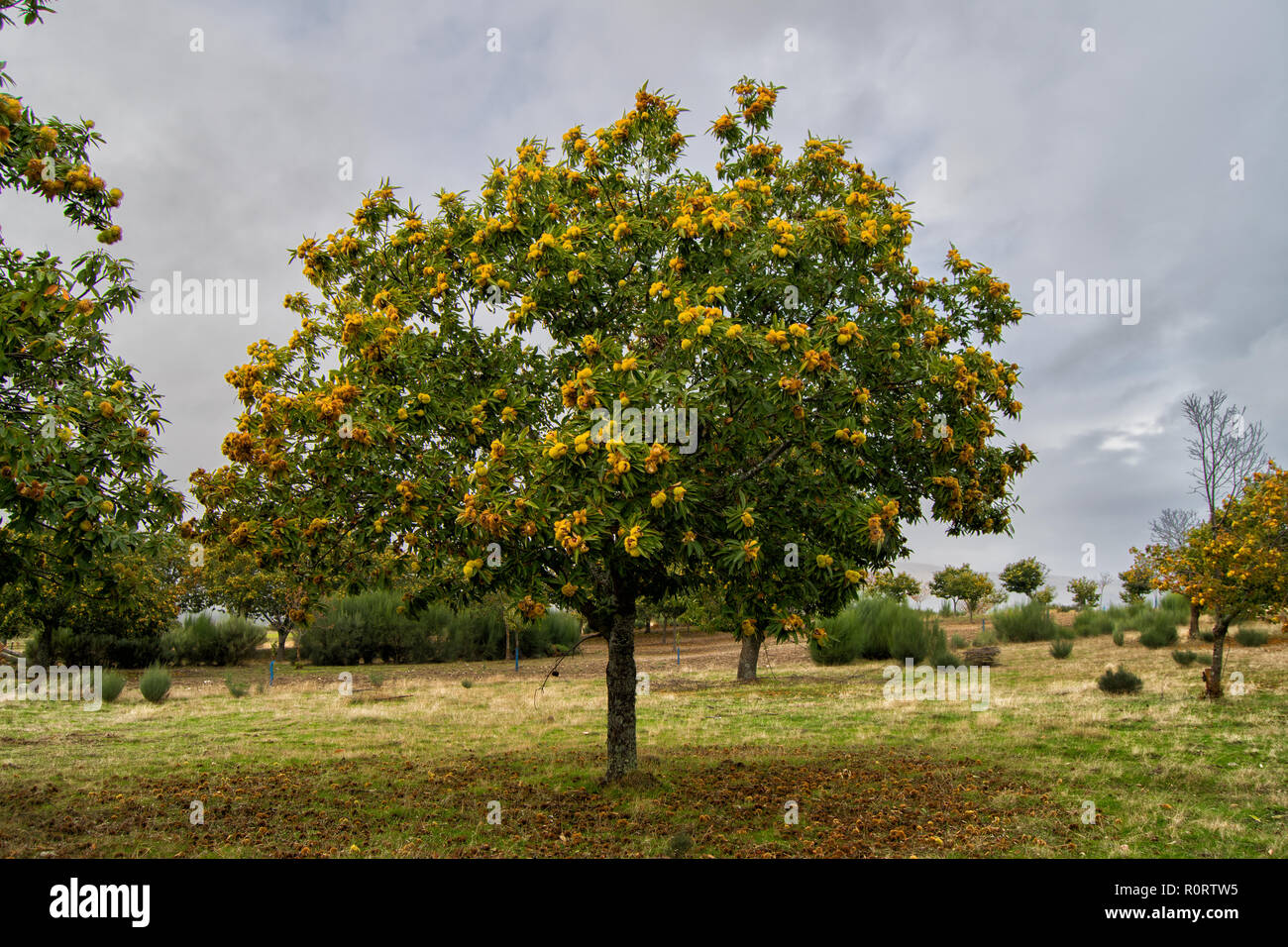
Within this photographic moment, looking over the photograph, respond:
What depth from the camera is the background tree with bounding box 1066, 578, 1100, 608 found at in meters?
58.6

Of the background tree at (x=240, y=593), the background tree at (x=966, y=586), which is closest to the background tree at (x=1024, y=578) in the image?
the background tree at (x=966, y=586)

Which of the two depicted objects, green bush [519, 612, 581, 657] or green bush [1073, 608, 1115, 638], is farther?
green bush [519, 612, 581, 657]

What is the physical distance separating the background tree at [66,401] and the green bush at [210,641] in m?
30.2

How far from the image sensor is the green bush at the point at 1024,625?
34812 mm

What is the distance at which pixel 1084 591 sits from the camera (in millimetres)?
59938

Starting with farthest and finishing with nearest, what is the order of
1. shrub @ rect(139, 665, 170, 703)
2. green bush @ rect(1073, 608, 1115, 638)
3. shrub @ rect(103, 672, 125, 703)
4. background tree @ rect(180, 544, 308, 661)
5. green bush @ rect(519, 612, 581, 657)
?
green bush @ rect(519, 612, 581, 657) < green bush @ rect(1073, 608, 1115, 638) < background tree @ rect(180, 544, 308, 661) < shrub @ rect(103, 672, 125, 703) < shrub @ rect(139, 665, 170, 703)

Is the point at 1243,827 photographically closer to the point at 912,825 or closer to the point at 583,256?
the point at 912,825

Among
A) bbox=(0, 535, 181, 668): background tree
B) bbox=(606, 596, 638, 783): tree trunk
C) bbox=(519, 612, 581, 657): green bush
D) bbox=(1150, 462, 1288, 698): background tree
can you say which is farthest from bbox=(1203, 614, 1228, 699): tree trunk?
bbox=(0, 535, 181, 668): background tree

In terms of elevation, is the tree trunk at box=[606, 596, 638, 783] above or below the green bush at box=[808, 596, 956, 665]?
above

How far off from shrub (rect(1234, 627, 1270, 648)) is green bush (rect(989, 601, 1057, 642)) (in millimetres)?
7650

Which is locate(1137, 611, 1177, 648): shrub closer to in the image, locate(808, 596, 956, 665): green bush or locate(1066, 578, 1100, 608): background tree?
locate(808, 596, 956, 665): green bush

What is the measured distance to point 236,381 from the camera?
26.9 ft

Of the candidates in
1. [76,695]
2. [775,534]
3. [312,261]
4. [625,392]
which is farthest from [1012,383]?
[76,695]

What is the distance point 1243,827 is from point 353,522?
31.0 feet
